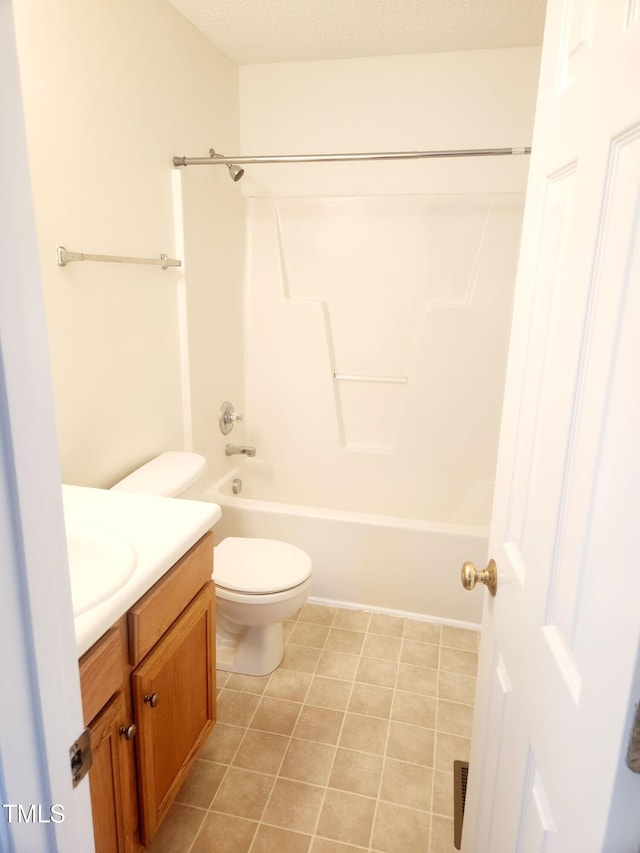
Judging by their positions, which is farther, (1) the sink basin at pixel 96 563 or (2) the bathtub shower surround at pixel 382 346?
(2) the bathtub shower surround at pixel 382 346

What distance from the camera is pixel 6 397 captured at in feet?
1.57

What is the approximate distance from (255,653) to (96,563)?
43.6 inches

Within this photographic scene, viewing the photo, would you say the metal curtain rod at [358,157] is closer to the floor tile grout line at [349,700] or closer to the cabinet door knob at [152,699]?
the cabinet door knob at [152,699]

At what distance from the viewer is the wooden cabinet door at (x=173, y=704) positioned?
4.07 ft

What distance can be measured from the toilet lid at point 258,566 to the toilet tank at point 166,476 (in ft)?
1.11

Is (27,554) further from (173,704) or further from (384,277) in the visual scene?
(384,277)

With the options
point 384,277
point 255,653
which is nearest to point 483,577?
point 255,653

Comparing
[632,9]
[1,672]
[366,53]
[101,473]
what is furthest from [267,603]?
[366,53]

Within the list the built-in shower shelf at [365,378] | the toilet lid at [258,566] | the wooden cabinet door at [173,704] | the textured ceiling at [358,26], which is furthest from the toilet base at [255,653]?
the textured ceiling at [358,26]

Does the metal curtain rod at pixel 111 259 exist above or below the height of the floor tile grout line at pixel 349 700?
above

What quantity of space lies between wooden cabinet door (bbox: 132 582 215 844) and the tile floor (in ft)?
0.73

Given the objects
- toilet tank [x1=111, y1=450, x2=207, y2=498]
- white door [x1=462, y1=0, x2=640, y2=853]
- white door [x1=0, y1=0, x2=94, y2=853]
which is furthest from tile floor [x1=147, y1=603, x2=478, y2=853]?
white door [x1=0, y1=0, x2=94, y2=853]

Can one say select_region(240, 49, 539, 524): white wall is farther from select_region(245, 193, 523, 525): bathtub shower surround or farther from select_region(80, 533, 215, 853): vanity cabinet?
select_region(80, 533, 215, 853): vanity cabinet

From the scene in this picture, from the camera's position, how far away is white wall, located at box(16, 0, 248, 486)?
5.05ft
